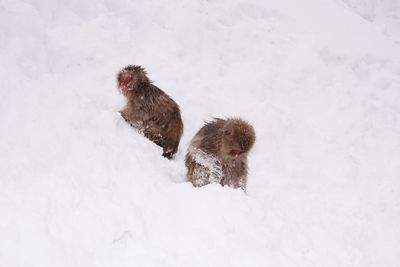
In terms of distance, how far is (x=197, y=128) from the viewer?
22.8 feet

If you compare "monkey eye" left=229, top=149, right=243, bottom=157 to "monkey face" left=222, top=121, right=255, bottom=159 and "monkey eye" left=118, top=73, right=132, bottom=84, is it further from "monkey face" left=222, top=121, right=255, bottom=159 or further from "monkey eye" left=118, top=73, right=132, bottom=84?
"monkey eye" left=118, top=73, right=132, bottom=84

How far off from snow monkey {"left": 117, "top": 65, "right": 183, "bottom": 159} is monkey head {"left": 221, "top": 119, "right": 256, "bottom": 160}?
4.17 ft

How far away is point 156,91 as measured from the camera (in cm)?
625

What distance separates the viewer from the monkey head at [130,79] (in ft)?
20.1

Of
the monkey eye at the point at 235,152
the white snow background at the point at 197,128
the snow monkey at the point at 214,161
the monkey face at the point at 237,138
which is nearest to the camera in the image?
the white snow background at the point at 197,128

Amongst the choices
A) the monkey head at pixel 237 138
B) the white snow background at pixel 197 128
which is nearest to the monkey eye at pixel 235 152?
the monkey head at pixel 237 138

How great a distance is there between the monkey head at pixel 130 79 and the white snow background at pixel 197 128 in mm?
440

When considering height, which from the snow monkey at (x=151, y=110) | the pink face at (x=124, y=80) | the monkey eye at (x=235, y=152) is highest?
the pink face at (x=124, y=80)

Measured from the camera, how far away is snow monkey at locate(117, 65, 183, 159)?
6.13 metres

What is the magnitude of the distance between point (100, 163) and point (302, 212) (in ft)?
9.12

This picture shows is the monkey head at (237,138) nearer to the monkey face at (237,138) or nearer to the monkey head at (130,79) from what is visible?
the monkey face at (237,138)

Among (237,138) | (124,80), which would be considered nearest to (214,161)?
(237,138)

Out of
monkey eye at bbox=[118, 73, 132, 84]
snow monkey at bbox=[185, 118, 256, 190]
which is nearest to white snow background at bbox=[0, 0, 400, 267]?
snow monkey at bbox=[185, 118, 256, 190]

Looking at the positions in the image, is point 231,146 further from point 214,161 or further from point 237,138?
point 214,161
